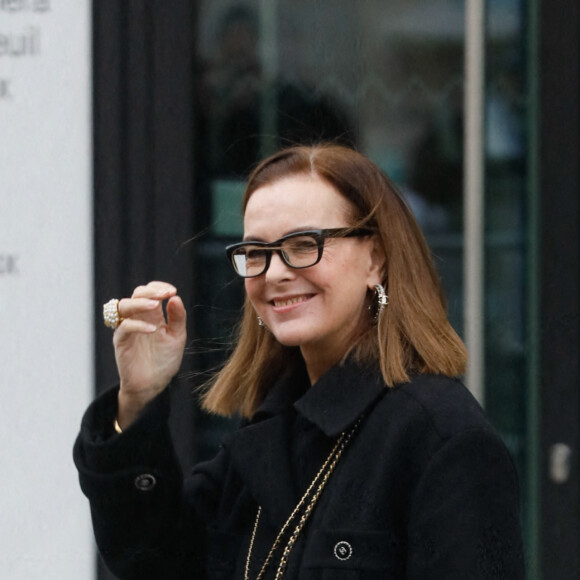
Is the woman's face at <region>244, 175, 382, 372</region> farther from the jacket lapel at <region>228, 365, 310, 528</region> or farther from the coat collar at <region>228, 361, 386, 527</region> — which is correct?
the jacket lapel at <region>228, 365, 310, 528</region>

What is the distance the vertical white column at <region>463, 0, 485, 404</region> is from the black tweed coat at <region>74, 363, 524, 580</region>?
1442 mm

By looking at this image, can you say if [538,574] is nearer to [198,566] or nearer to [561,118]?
[561,118]

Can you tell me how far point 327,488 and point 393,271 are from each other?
1.15 feet

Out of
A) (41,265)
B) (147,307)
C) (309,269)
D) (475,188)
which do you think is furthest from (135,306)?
(475,188)

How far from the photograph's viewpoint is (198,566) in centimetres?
179

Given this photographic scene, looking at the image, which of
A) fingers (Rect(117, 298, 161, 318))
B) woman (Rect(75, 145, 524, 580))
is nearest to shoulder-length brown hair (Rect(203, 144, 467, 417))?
woman (Rect(75, 145, 524, 580))

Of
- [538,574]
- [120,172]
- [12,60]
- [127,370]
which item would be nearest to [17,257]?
[120,172]

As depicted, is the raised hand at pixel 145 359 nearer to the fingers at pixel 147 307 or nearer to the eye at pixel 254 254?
the fingers at pixel 147 307

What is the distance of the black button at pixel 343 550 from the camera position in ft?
4.66

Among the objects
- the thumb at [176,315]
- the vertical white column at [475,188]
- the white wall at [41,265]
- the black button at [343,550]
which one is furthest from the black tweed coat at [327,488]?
the vertical white column at [475,188]

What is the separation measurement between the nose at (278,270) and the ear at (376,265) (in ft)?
0.44

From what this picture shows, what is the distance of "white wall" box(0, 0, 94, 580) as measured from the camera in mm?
2971

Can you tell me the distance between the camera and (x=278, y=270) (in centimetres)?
155

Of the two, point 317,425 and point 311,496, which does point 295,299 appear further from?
point 311,496
